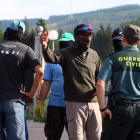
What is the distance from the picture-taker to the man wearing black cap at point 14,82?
486cm

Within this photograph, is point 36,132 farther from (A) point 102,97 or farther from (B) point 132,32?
(B) point 132,32

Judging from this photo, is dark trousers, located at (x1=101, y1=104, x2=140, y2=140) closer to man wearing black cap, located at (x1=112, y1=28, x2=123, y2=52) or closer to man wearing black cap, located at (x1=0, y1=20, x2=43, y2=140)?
man wearing black cap, located at (x1=0, y1=20, x2=43, y2=140)

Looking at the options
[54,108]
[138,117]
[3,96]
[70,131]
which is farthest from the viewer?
[54,108]

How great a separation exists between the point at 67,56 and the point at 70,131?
39.6 inches

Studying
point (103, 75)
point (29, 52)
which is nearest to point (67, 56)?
point (29, 52)

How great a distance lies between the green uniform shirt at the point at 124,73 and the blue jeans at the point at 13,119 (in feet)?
3.67

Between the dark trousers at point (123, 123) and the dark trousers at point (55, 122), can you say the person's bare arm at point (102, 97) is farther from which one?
the dark trousers at point (55, 122)

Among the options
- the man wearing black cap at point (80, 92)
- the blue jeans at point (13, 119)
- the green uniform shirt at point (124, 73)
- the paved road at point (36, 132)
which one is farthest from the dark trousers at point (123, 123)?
the paved road at point (36, 132)

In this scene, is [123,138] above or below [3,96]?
below

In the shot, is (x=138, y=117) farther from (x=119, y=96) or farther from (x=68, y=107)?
(x=68, y=107)

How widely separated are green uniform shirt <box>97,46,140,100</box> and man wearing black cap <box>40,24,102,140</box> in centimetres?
76

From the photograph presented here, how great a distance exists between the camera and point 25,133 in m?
5.15

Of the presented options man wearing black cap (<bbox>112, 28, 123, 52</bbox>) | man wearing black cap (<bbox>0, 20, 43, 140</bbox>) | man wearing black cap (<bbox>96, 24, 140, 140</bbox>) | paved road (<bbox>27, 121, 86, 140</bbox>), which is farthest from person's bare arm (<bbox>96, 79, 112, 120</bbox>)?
paved road (<bbox>27, 121, 86, 140</bbox>)

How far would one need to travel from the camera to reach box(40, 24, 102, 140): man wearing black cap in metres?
5.29
